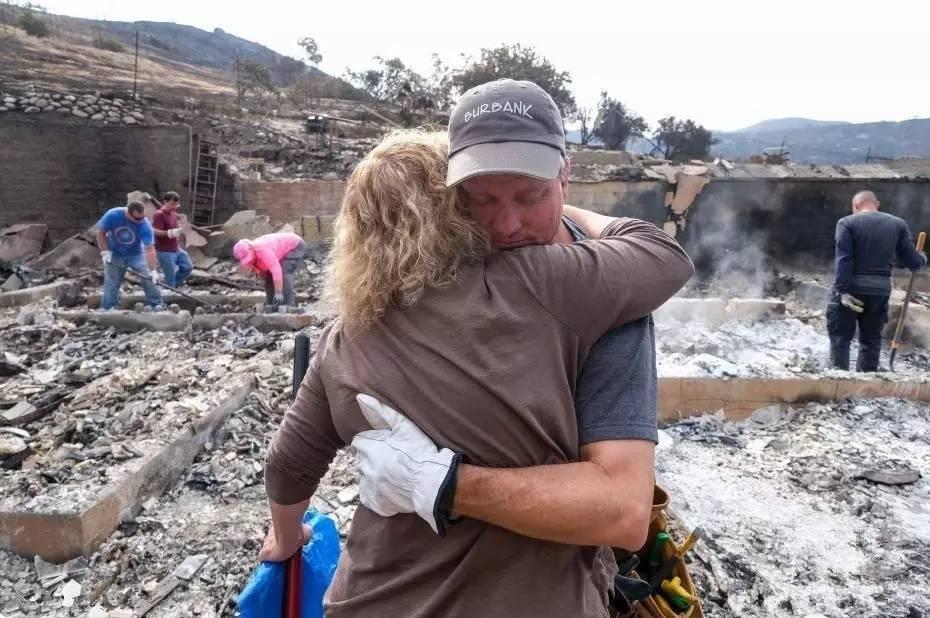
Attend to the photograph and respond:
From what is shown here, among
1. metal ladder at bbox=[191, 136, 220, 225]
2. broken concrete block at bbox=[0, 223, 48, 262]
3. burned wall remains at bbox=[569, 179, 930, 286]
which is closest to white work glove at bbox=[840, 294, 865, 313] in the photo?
burned wall remains at bbox=[569, 179, 930, 286]

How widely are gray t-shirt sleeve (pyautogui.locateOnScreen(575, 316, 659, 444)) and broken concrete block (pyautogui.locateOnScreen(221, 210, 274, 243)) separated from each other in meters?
11.7

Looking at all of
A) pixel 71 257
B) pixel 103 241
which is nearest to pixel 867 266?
pixel 103 241

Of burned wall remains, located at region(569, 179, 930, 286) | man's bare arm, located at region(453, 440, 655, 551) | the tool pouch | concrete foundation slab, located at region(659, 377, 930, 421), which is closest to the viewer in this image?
man's bare arm, located at region(453, 440, 655, 551)

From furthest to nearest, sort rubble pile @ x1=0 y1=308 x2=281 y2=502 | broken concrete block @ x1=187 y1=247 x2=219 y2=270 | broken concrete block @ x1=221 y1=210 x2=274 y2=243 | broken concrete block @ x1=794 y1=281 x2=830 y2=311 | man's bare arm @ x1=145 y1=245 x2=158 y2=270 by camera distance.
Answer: broken concrete block @ x1=221 y1=210 x2=274 y2=243 → broken concrete block @ x1=187 y1=247 x2=219 y2=270 → broken concrete block @ x1=794 y1=281 x2=830 y2=311 → man's bare arm @ x1=145 y1=245 x2=158 y2=270 → rubble pile @ x1=0 y1=308 x2=281 y2=502

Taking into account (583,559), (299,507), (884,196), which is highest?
(884,196)

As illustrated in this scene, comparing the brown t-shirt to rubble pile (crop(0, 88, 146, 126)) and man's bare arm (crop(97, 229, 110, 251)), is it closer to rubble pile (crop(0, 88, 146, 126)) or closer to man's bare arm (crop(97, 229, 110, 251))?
man's bare arm (crop(97, 229, 110, 251))

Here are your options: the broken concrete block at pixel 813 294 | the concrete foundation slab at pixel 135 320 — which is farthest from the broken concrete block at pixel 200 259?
the broken concrete block at pixel 813 294

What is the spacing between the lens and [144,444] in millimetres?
3531

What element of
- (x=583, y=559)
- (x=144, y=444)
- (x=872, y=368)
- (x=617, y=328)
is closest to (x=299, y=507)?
(x=583, y=559)

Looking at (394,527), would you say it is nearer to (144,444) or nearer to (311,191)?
(144,444)

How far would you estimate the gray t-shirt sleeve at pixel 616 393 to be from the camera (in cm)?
98

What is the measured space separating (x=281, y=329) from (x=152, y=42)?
4108 centimetres

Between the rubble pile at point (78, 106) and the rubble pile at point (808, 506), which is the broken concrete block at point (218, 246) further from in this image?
the rubble pile at point (808, 506)

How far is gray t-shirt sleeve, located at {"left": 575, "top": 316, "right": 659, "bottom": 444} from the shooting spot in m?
0.98
